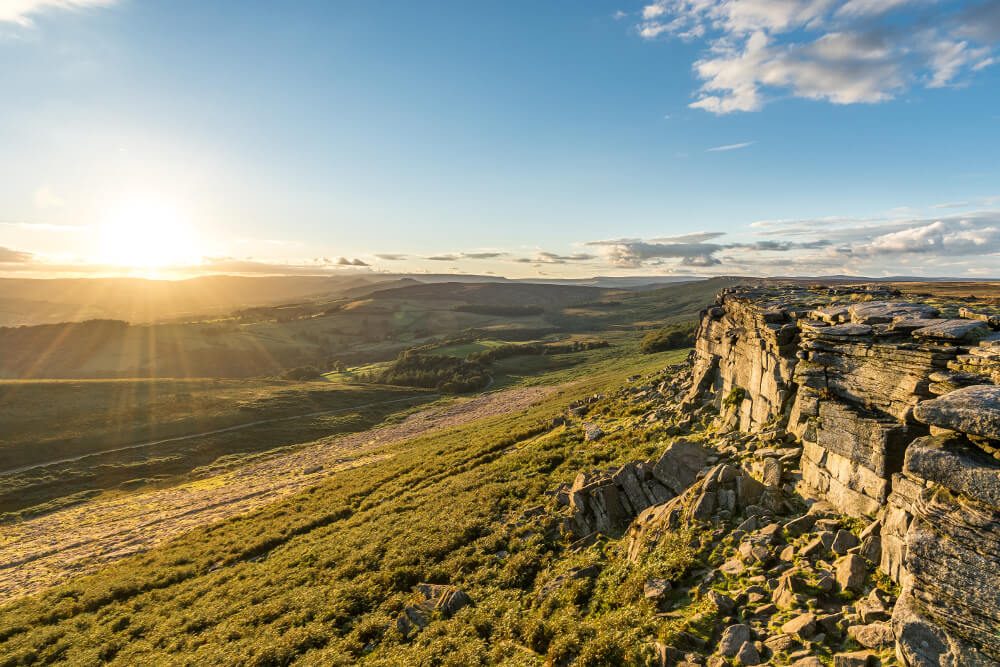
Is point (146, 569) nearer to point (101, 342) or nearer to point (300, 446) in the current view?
point (300, 446)

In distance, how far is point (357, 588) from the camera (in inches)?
764

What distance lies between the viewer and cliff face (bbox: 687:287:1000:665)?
862cm

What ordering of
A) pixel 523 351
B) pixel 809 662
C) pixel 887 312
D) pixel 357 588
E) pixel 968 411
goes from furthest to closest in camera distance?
pixel 523 351 → pixel 357 588 → pixel 887 312 → pixel 968 411 → pixel 809 662

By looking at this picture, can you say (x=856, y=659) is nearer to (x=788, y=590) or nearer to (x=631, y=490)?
(x=788, y=590)

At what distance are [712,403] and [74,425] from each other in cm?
9803

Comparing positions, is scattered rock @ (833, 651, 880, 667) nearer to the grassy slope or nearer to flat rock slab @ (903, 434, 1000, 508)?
flat rock slab @ (903, 434, 1000, 508)

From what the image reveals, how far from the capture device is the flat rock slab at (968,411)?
8945 mm

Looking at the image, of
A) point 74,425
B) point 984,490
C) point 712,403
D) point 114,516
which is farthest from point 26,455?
point 984,490

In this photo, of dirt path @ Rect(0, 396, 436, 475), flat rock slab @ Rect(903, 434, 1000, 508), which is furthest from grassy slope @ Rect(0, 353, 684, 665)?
dirt path @ Rect(0, 396, 436, 475)

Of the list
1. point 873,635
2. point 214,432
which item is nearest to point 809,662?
point 873,635

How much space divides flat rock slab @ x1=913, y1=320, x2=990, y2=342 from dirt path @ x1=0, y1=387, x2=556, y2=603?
48062 mm

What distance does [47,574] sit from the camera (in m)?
32.6

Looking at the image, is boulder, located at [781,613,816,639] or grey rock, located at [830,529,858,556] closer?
boulder, located at [781,613,816,639]

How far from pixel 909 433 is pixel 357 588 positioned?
21001 millimetres
